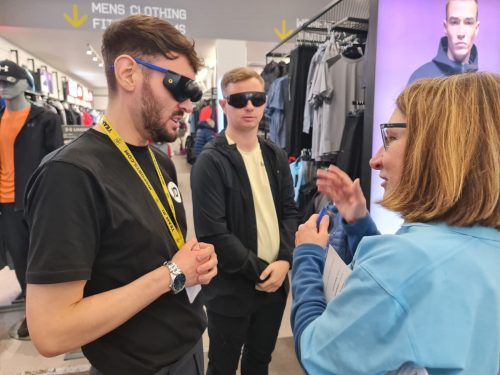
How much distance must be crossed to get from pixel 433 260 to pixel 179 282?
0.63 metres

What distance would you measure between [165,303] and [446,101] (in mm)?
874

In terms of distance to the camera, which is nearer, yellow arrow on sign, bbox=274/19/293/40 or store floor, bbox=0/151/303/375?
store floor, bbox=0/151/303/375

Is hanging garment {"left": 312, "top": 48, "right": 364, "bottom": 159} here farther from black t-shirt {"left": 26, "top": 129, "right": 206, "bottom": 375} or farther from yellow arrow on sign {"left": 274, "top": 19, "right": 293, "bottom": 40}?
yellow arrow on sign {"left": 274, "top": 19, "right": 293, "bottom": 40}

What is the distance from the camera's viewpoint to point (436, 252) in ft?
2.06

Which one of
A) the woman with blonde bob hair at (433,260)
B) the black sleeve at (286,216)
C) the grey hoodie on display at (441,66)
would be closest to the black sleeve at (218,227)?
the black sleeve at (286,216)

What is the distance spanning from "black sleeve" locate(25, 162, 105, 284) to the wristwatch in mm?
195

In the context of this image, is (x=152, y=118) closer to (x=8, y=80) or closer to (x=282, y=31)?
(x=8, y=80)

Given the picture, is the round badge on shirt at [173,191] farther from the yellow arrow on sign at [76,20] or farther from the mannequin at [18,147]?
the yellow arrow on sign at [76,20]

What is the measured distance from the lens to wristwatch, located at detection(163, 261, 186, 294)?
3.10ft

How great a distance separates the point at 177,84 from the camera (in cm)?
106

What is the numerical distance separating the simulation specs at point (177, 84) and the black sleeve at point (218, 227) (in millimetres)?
585

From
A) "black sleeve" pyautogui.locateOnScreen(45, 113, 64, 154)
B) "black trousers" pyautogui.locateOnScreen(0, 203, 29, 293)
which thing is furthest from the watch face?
"black trousers" pyautogui.locateOnScreen(0, 203, 29, 293)

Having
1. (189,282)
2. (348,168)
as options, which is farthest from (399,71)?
(189,282)

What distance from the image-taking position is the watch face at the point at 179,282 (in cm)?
95
